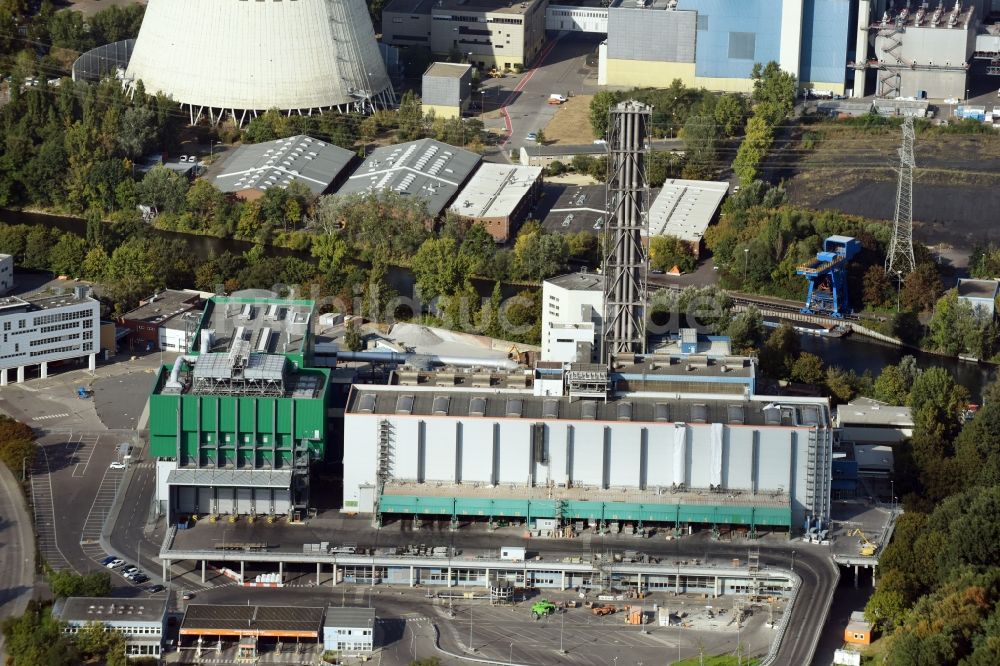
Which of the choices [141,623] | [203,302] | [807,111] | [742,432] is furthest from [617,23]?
[141,623]

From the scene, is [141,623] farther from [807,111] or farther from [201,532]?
[807,111]

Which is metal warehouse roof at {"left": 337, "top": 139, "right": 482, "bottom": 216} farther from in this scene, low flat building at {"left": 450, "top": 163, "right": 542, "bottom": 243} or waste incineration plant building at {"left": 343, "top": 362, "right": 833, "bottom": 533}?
waste incineration plant building at {"left": 343, "top": 362, "right": 833, "bottom": 533}

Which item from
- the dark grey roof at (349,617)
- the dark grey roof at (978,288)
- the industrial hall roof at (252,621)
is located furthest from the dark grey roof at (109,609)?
the dark grey roof at (978,288)

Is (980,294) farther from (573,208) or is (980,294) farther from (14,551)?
(14,551)

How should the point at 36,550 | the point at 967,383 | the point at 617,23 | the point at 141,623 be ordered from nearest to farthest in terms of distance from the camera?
the point at 141,623, the point at 36,550, the point at 967,383, the point at 617,23

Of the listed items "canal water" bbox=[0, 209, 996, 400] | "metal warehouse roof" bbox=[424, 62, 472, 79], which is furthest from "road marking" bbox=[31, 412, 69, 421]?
"metal warehouse roof" bbox=[424, 62, 472, 79]

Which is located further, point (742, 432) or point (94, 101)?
point (94, 101)

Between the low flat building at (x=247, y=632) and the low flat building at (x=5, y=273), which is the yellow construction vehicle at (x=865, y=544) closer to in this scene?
the low flat building at (x=247, y=632)
